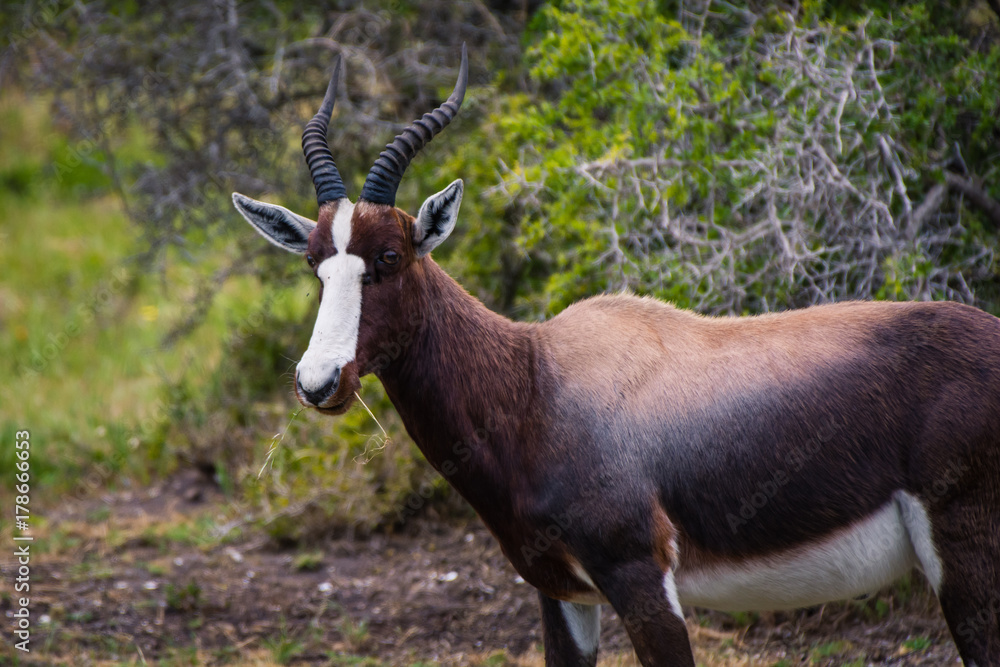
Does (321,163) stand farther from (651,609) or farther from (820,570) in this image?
(820,570)

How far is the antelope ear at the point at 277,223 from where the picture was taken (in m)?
4.18

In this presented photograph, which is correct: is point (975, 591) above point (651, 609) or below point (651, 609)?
above

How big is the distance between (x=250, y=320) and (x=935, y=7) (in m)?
6.15

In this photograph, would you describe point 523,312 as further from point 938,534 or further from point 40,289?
point 40,289

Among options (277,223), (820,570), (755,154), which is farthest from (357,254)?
(755,154)

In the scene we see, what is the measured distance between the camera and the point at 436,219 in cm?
402

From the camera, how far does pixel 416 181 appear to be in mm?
7598

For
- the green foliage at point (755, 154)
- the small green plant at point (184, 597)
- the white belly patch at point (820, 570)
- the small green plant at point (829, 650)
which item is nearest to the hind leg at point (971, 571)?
the white belly patch at point (820, 570)

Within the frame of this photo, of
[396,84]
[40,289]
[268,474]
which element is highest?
[396,84]

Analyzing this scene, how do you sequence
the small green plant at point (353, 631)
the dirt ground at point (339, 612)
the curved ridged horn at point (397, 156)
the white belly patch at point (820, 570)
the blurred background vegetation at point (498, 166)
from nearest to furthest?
the white belly patch at point (820, 570), the curved ridged horn at point (397, 156), the dirt ground at point (339, 612), the blurred background vegetation at point (498, 166), the small green plant at point (353, 631)

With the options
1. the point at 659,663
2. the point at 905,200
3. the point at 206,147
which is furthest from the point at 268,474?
the point at 905,200

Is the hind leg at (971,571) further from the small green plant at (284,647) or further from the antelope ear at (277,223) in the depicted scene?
the small green plant at (284,647)

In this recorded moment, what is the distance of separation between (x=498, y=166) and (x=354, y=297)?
337 cm

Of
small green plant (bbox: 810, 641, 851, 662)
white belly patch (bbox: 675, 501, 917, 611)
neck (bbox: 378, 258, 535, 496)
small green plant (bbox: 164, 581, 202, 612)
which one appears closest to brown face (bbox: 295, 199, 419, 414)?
neck (bbox: 378, 258, 535, 496)
